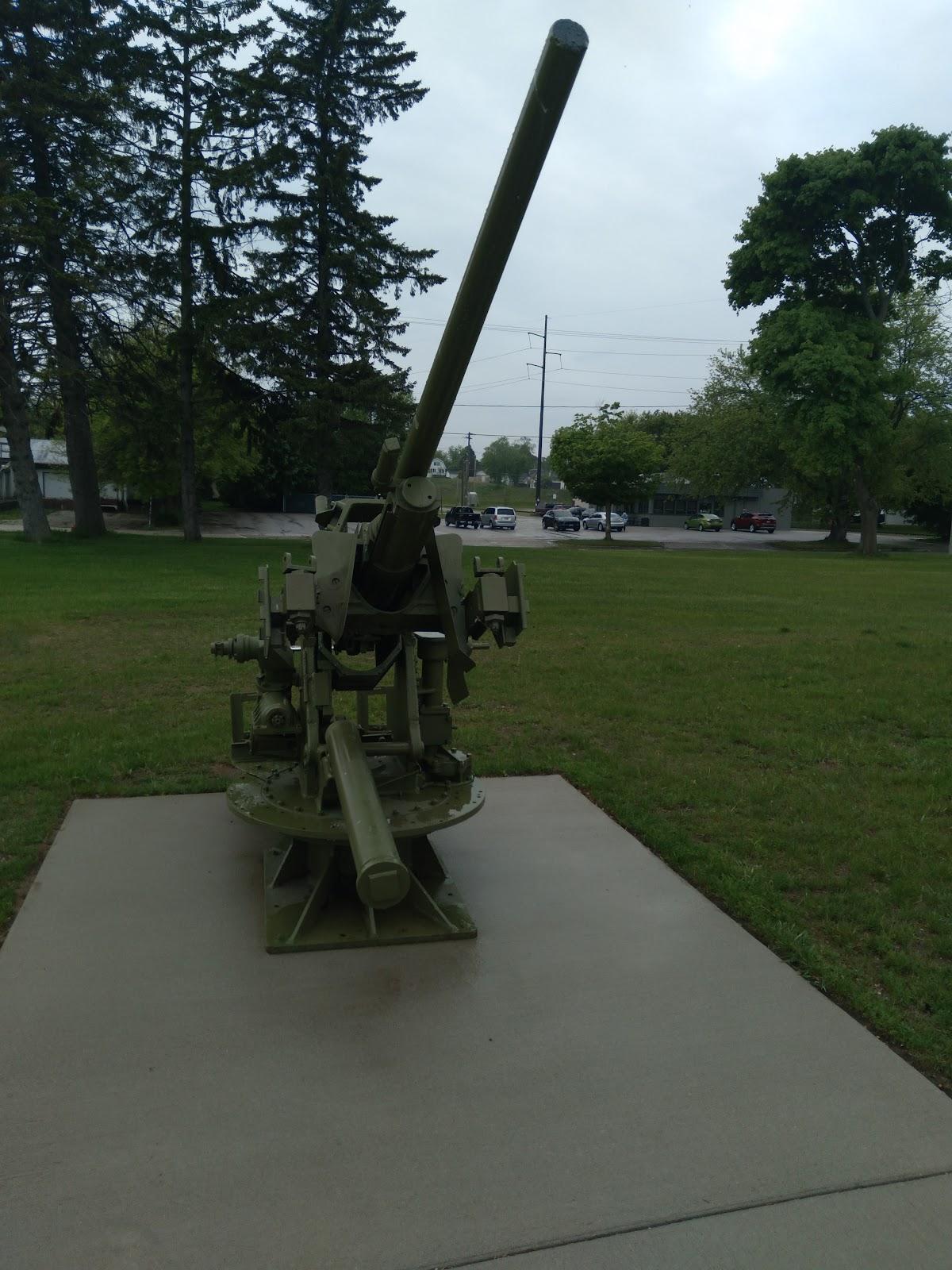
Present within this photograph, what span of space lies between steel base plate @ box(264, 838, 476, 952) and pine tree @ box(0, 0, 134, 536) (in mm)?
19014

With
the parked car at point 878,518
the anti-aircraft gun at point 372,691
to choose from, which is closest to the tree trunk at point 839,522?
the parked car at point 878,518

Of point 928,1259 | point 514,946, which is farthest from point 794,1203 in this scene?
point 514,946

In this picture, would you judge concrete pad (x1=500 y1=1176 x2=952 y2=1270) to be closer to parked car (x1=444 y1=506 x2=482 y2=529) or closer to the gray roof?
parked car (x1=444 y1=506 x2=482 y2=529)

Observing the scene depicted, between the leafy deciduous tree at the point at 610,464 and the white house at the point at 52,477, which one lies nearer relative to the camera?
the leafy deciduous tree at the point at 610,464

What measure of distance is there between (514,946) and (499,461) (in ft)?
421

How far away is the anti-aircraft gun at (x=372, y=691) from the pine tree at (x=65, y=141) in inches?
731

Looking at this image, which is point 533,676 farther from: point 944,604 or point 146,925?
point 944,604

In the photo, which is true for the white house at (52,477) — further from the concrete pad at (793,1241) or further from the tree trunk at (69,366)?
the concrete pad at (793,1241)

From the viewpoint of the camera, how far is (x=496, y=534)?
40.6 m

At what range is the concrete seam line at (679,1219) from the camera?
239 cm

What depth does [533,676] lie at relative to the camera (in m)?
9.30

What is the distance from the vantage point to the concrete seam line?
2.39 m

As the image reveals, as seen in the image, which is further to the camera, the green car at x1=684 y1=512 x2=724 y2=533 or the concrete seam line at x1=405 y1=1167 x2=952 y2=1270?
the green car at x1=684 y1=512 x2=724 y2=533

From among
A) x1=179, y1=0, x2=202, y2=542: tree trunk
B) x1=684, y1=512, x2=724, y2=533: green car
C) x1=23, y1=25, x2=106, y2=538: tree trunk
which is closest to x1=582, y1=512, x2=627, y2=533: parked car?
x1=684, y1=512, x2=724, y2=533: green car
